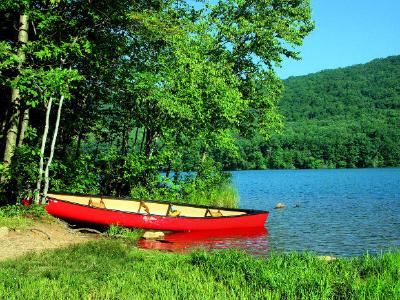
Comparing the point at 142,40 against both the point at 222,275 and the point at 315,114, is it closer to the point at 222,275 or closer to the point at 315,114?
the point at 222,275

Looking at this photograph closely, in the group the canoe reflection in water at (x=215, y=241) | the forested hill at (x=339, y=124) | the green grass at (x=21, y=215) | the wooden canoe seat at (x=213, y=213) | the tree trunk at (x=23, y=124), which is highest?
the forested hill at (x=339, y=124)

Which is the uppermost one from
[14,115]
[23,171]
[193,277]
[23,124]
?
[14,115]

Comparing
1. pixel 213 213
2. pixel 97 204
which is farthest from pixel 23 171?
pixel 213 213

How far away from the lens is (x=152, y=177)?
2014cm

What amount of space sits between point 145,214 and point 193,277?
27.5 ft

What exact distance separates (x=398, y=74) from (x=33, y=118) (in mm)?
184452

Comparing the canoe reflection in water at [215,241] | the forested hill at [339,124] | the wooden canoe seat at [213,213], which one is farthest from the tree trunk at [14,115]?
the forested hill at [339,124]

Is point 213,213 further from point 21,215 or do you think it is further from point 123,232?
point 21,215

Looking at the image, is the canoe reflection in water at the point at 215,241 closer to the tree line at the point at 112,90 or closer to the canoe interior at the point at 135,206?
the canoe interior at the point at 135,206

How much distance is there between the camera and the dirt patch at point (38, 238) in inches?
449

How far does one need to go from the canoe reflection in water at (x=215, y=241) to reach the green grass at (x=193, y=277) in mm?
3879

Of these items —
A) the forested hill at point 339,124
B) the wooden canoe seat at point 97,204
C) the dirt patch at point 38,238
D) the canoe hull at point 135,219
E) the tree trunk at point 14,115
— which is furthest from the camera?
the forested hill at point 339,124

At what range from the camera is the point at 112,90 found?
18.6m

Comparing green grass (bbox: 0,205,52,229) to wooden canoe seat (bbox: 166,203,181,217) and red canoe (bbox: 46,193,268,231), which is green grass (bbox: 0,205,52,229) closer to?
red canoe (bbox: 46,193,268,231)
